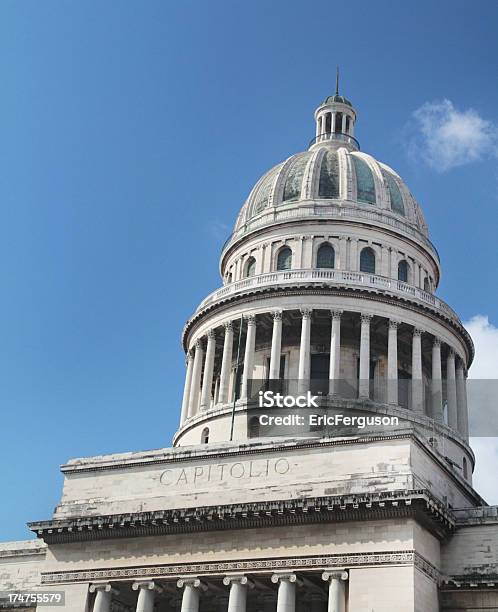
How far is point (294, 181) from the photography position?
70.6 metres

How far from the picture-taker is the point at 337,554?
39.7 meters

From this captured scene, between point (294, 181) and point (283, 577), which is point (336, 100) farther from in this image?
point (283, 577)

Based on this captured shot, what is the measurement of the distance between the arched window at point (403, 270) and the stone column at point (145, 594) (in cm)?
3173

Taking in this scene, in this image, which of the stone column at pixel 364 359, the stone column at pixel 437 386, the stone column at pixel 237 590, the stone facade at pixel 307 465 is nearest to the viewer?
the stone facade at pixel 307 465

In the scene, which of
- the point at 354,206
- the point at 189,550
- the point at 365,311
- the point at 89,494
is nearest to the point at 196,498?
the point at 189,550

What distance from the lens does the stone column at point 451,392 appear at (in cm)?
6209

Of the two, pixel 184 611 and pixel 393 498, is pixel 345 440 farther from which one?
pixel 184 611

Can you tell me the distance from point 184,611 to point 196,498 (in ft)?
16.6

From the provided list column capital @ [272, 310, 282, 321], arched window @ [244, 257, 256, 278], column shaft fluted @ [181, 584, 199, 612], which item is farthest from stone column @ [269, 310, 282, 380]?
column shaft fluted @ [181, 584, 199, 612]

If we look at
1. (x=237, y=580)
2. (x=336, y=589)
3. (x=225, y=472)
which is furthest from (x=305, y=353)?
(x=336, y=589)

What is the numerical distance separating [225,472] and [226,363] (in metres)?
17.9

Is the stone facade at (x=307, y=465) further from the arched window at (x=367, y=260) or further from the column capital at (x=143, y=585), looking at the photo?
the arched window at (x=367, y=260)

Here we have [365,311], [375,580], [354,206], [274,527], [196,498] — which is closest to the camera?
[375,580]

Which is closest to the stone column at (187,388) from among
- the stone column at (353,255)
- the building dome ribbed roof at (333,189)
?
the building dome ribbed roof at (333,189)
